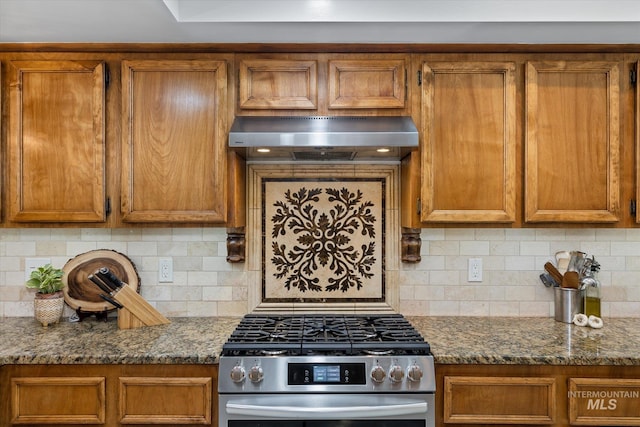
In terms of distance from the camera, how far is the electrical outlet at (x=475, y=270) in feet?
7.90

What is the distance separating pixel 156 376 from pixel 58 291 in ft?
2.84

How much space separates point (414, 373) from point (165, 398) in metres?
1.01

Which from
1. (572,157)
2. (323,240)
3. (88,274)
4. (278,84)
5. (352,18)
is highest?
(352,18)

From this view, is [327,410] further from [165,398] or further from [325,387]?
[165,398]

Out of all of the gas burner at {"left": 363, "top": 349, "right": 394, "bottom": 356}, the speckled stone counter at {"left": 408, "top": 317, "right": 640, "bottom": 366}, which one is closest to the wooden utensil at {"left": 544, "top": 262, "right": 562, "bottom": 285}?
the speckled stone counter at {"left": 408, "top": 317, "right": 640, "bottom": 366}

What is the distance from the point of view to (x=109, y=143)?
6.88 ft

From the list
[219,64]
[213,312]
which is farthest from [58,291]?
[219,64]

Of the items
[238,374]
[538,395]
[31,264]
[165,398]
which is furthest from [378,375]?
[31,264]

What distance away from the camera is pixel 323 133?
1916 millimetres

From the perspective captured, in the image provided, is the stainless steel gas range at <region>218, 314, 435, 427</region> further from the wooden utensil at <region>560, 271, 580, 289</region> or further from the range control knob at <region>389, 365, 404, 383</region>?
the wooden utensil at <region>560, 271, 580, 289</region>

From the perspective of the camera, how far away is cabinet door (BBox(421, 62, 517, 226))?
208 centimetres

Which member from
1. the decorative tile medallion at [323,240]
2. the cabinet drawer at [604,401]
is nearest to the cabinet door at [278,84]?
the decorative tile medallion at [323,240]

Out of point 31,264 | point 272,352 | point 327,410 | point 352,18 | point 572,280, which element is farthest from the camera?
point 31,264

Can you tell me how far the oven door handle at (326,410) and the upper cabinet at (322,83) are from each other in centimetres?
131
